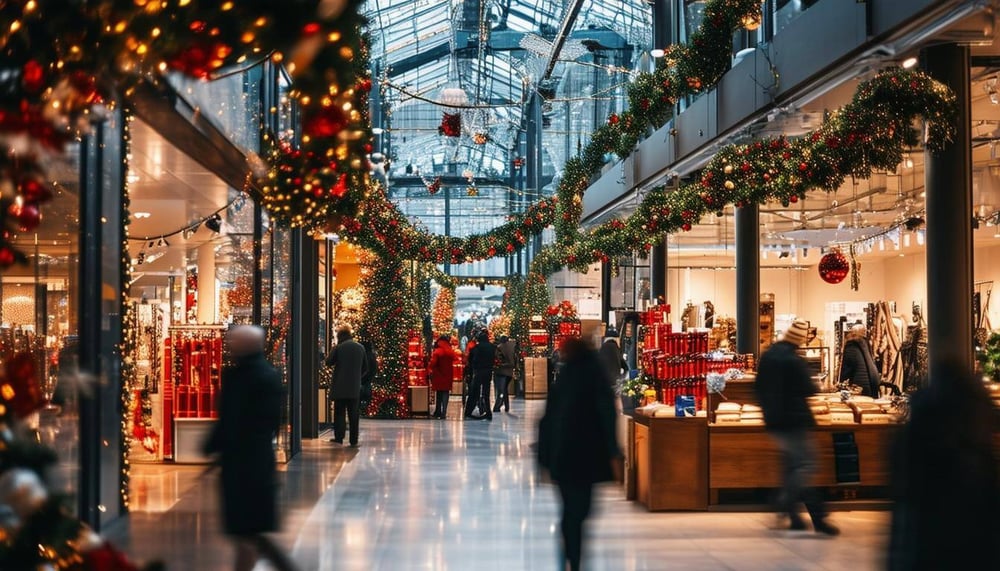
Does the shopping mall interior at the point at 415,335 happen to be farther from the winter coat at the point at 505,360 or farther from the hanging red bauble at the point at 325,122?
the winter coat at the point at 505,360

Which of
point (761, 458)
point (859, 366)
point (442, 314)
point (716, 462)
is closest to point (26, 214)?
point (716, 462)

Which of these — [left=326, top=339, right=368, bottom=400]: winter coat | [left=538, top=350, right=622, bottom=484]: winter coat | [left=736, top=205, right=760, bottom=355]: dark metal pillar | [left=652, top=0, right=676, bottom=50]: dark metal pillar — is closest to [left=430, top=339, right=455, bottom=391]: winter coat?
[left=326, top=339, right=368, bottom=400]: winter coat

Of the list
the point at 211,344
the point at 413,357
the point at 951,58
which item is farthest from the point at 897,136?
the point at 413,357

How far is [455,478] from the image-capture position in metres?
11.5

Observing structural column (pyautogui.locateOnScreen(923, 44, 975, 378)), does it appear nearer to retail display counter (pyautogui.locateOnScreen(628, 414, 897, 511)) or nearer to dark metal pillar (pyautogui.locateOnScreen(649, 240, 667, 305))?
retail display counter (pyautogui.locateOnScreen(628, 414, 897, 511))

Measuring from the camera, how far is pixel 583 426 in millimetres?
6266

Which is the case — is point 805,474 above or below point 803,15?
below

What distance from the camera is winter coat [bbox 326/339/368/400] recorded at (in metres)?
14.6

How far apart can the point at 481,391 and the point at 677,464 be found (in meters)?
11.4

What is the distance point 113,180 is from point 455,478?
4.97 meters

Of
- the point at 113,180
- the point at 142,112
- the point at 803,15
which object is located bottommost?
the point at 113,180

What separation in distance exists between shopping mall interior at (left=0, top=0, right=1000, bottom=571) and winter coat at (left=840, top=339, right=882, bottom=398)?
0.04 m

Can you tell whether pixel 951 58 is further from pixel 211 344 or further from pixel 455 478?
pixel 211 344

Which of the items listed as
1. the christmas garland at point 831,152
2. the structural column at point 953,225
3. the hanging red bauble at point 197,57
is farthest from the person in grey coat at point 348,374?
the hanging red bauble at point 197,57
